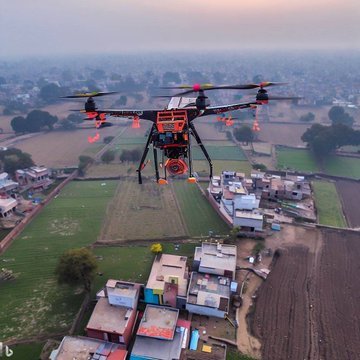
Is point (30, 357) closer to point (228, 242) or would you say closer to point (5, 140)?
point (228, 242)

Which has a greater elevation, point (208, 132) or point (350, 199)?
point (350, 199)

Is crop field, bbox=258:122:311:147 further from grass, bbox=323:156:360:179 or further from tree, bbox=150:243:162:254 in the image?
tree, bbox=150:243:162:254

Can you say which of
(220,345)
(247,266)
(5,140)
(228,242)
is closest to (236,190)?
(228,242)

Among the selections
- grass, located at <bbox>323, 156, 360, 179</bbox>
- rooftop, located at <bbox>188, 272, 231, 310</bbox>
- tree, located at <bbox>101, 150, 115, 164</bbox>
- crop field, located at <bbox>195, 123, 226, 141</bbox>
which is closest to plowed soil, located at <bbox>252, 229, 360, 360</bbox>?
rooftop, located at <bbox>188, 272, 231, 310</bbox>

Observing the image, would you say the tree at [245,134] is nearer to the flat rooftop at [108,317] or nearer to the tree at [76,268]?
the tree at [76,268]

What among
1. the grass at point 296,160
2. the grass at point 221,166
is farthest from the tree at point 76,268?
the grass at point 296,160

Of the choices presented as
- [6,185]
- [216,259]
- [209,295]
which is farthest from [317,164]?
[6,185]

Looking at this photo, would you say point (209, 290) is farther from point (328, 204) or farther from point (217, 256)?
point (328, 204)
